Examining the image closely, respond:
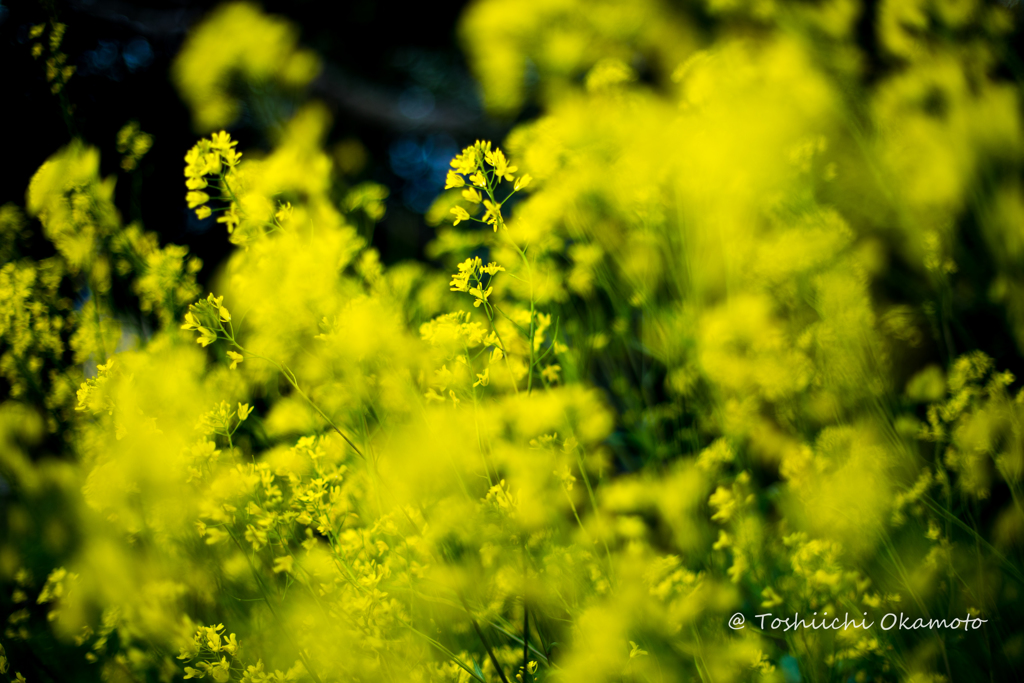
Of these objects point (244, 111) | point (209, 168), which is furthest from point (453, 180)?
point (244, 111)

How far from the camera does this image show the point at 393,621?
3.25ft

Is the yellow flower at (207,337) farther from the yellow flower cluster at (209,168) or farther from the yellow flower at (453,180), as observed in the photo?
the yellow flower at (453,180)

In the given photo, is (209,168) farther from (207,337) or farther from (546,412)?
(546,412)

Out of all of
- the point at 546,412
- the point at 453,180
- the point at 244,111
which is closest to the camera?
the point at 453,180

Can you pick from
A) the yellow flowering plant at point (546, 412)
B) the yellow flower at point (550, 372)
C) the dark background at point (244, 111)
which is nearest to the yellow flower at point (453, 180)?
the yellow flowering plant at point (546, 412)

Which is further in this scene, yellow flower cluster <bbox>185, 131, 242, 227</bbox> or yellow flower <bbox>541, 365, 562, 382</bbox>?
yellow flower <bbox>541, 365, 562, 382</bbox>

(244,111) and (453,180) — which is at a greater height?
(453,180)

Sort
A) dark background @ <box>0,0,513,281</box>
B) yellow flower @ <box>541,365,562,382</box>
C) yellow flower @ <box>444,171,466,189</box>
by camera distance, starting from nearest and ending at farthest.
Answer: yellow flower @ <box>444,171,466,189</box>, yellow flower @ <box>541,365,562,382</box>, dark background @ <box>0,0,513,281</box>

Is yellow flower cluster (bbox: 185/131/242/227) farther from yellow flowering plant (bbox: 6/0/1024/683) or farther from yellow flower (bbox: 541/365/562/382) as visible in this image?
yellow flower (bbox: 541/365/562/382)

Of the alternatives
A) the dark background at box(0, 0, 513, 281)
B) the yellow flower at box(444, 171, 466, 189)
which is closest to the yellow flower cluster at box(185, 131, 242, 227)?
the yellow flower at box(444, 171, 466, 189)

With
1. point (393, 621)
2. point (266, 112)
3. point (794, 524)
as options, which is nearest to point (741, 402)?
point (794, 524)

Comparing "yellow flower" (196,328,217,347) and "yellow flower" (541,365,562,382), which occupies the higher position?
"yellow flower" (196,328,217,347)

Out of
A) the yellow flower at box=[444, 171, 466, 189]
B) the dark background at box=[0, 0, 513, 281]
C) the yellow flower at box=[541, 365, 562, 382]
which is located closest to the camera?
the yellow flower at box=[444, 171, 466, 189]

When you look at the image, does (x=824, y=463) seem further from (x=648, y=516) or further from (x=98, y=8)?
(x=98, y=8)
